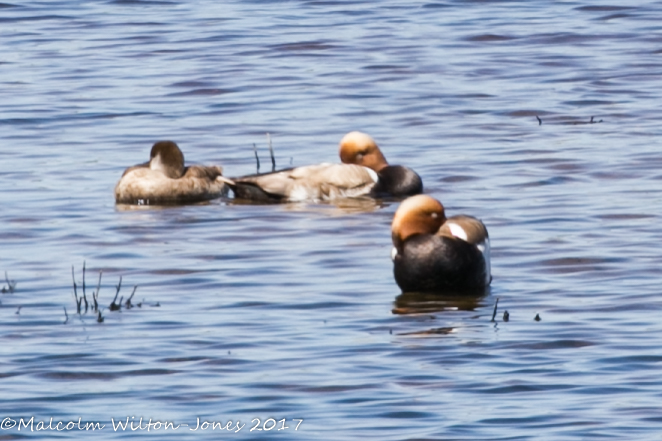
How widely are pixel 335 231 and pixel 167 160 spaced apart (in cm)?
233

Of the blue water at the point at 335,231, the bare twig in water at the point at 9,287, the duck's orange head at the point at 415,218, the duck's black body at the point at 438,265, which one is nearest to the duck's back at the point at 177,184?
the blue water at the point at 335,231

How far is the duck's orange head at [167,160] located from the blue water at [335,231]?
445mm

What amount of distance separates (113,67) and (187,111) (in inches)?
140

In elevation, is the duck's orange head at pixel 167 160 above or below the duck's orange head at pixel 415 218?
below

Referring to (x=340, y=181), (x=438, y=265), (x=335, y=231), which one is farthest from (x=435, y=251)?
(x=340, y=181)

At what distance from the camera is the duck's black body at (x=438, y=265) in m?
11.0

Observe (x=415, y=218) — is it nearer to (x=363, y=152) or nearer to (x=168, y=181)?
(x=168, y=181)

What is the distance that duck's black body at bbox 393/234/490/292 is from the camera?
11.0 metres

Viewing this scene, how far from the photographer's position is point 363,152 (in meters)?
15.9

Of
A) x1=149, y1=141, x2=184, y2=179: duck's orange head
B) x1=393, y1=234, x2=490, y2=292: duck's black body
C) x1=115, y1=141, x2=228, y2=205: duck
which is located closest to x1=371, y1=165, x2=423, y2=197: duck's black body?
x1=115, y1=141, x2=228, y2=205: duck

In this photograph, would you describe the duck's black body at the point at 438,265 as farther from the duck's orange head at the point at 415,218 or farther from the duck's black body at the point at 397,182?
the duck's black body at the point at 397,182

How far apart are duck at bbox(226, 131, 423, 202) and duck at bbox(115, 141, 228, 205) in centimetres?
27

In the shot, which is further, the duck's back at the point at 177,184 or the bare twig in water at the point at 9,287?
the duck's back at the point at 177,184

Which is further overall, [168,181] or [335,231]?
[168,181]
